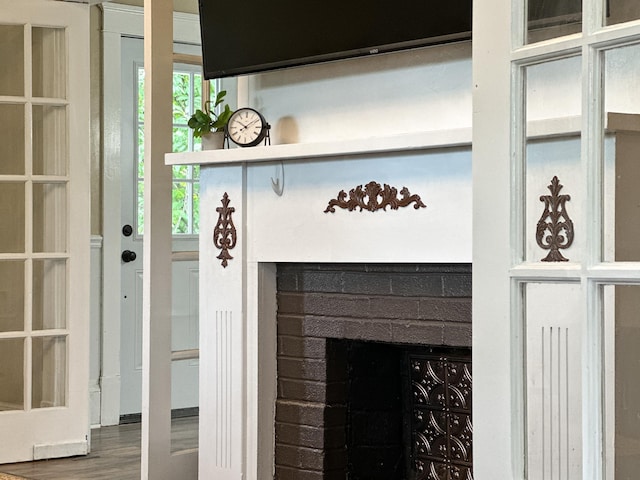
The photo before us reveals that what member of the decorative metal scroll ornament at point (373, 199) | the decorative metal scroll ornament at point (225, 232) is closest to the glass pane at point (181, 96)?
the decorative metal scroll ornament at point (225, 232)

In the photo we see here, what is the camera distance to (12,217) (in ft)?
14.6

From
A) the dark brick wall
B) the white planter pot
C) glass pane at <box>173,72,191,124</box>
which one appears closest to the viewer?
the dark brick wall

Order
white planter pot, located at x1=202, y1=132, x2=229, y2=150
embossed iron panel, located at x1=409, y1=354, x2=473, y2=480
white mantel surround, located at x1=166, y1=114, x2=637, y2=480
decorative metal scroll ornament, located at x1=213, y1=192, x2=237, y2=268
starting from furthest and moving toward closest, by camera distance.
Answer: white planter pot, located at x1=202, y1=132, x2=229, y2=150, decorative metal scroll ornament, located at x1=213, y1=192, x2=237, y2=268, embossed iron panel, located at x1=409, y1=354, x2=473, y2=480, white mantel surround, located at x1=166, y1=114, x2=637, y2=480

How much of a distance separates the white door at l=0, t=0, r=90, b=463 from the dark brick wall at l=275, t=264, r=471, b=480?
1.48 metres

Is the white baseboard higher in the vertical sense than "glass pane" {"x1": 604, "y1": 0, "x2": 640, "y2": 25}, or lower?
lower

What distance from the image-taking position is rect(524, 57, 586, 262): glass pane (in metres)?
1.60

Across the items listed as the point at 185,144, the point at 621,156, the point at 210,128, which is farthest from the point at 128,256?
the point at 621,156

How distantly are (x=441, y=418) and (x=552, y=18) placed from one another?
1846 millimetres

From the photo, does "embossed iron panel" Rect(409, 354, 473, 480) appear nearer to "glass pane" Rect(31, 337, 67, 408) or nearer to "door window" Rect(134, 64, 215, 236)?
"glass pane" Rect(31, 337, 67, 408)

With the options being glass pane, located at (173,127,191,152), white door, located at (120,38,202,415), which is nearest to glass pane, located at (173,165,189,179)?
glass pane, located at (173,127,191,152)

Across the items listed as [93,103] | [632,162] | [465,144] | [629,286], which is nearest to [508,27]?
[632,162]

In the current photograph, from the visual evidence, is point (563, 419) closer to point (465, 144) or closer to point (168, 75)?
point (465, 144)

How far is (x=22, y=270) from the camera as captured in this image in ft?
14.6

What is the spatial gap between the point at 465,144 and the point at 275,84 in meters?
0.95
